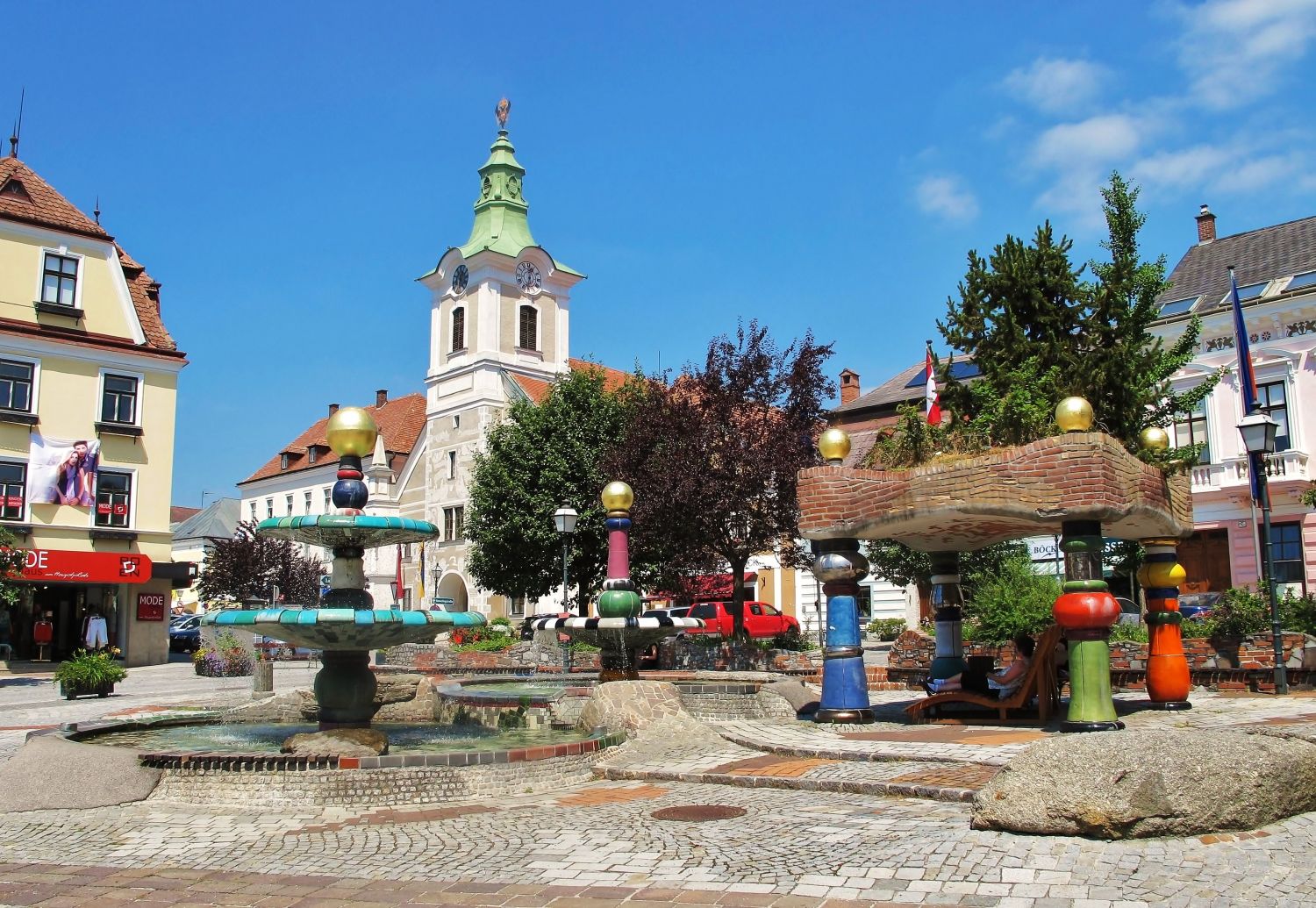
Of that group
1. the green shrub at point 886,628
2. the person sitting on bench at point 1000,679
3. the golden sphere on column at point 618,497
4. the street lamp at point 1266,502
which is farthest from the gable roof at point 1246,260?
the person sitting on bench at point 1000,679

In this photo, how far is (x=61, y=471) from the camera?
32031 mm

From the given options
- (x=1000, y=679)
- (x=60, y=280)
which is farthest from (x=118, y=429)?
(x=1000, y=679)

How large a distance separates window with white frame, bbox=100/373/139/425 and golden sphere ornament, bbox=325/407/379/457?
26256mm

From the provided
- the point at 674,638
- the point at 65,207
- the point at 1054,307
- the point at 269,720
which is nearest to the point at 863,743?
the point at 269,720

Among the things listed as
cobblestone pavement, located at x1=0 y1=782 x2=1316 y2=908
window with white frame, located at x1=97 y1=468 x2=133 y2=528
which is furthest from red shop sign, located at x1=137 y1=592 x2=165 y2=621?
cobblestone pavement, located at x1=0 y1=782 x2=1316 y2=908

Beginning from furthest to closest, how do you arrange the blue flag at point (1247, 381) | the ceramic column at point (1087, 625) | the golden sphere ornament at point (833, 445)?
1. the blue flag at point (1247, 381)
2. the golden sphere ornament at point (833, 445)
3. the ceramic column at point (1087, 625)

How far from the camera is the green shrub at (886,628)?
43156 millimetres

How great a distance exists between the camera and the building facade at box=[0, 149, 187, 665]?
104ft

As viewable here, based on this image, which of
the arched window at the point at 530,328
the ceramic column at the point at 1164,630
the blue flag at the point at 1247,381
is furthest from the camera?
the arched window at the point at 530,328

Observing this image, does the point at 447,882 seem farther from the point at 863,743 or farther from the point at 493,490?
the point at 493,490

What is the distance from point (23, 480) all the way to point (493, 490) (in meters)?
14.7

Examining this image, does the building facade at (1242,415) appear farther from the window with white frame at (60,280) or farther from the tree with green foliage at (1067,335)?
the window with white frame at (60,280)

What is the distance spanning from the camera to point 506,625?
114ft

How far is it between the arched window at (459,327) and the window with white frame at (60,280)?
994 inches
